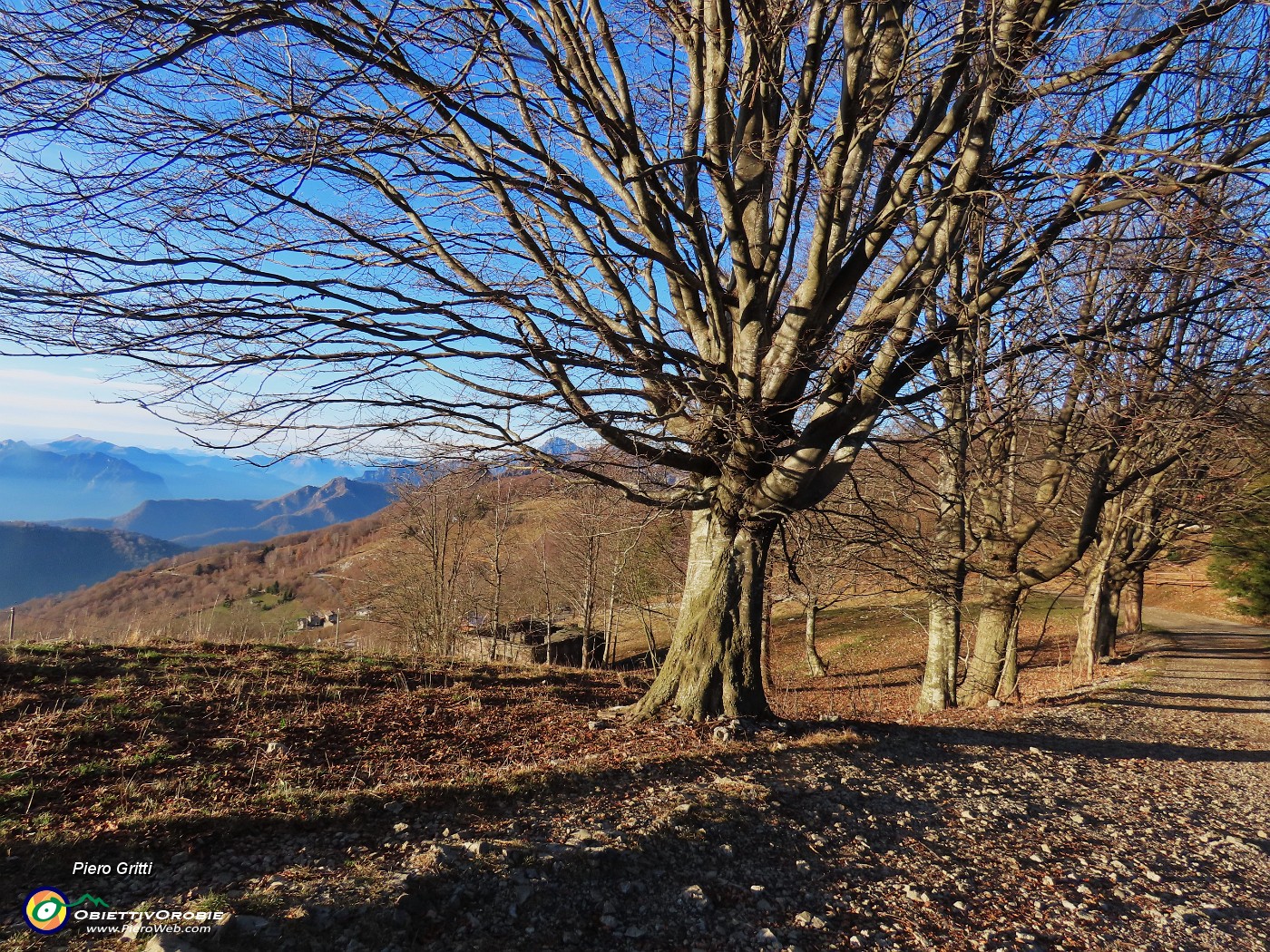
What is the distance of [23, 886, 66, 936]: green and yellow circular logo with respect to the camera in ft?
7.22

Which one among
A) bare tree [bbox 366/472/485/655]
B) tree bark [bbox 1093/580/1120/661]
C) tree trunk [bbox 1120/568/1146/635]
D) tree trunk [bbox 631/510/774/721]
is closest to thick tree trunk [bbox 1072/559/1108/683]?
tree bark [bbox 1093/580/1120/661]

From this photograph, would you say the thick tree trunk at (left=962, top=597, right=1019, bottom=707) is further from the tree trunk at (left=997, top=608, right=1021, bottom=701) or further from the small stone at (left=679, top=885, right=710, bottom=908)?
the small stone at (left=679, top=885, right=710, bottom=908)

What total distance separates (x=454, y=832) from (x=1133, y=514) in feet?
55.8

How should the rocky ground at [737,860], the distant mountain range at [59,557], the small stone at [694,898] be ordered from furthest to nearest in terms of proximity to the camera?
the distant mountain range at [59,557] < the small stone at [694,898] < the rocky ground at [737,860]

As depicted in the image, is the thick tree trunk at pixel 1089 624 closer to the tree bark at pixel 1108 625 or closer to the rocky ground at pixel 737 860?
the tree bark at pixel 1108 625

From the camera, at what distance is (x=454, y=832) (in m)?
3.12

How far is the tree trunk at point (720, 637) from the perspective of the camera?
5562mm

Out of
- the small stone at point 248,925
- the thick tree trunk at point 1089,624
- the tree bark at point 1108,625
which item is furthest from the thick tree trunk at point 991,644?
the small stone at point 248,925

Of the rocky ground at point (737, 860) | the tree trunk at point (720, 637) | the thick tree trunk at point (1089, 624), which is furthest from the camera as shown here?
the thick tree trunk at point (1089, 624)

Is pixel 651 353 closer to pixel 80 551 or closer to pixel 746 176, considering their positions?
pixel 746 176

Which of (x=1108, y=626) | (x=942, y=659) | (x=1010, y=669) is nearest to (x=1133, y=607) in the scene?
(x=1108, y=626)

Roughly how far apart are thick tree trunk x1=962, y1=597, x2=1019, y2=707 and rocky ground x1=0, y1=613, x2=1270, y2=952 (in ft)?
16.3

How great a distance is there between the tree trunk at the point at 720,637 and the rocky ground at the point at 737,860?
16.7 inches

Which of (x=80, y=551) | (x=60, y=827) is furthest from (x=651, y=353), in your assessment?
(x=80, y=551)
